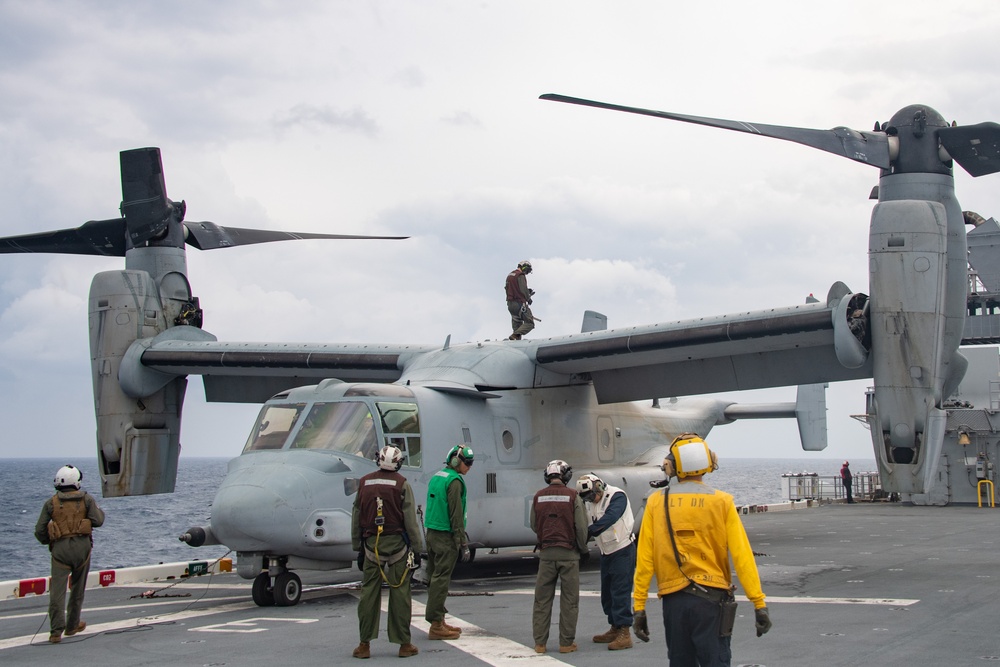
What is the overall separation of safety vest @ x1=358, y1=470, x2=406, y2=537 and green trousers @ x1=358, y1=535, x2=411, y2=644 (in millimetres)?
87

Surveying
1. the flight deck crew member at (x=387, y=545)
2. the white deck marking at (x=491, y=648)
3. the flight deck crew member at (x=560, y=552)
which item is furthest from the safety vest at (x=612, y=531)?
the flight deck crew member at (x=387, y=545)

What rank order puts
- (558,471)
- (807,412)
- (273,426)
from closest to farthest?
(558,471) → (273,426) → (807,412)

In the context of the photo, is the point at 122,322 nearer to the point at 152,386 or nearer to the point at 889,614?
the point at 152,386

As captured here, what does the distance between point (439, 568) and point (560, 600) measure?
1.26m

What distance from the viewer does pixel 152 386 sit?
18109mm

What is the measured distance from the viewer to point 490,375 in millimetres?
15172

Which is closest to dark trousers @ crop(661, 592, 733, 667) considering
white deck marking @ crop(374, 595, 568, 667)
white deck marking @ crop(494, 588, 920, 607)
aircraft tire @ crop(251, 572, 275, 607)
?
white deck marking @ crop(374, 595, 568, 667)

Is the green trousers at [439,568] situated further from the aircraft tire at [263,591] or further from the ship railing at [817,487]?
the ship railing at [817,487]

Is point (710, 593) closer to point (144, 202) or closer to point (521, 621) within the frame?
point (521, 621)

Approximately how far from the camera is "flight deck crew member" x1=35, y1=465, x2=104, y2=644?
9.74 metres

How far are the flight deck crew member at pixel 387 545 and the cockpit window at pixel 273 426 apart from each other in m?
3.70

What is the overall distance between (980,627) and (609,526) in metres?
3.42

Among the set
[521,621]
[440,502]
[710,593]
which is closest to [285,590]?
[521,621]

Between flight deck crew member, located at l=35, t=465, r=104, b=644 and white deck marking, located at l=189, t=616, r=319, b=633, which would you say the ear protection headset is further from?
flight deck crew member, located at l=35, t=465, r=104, b=644
